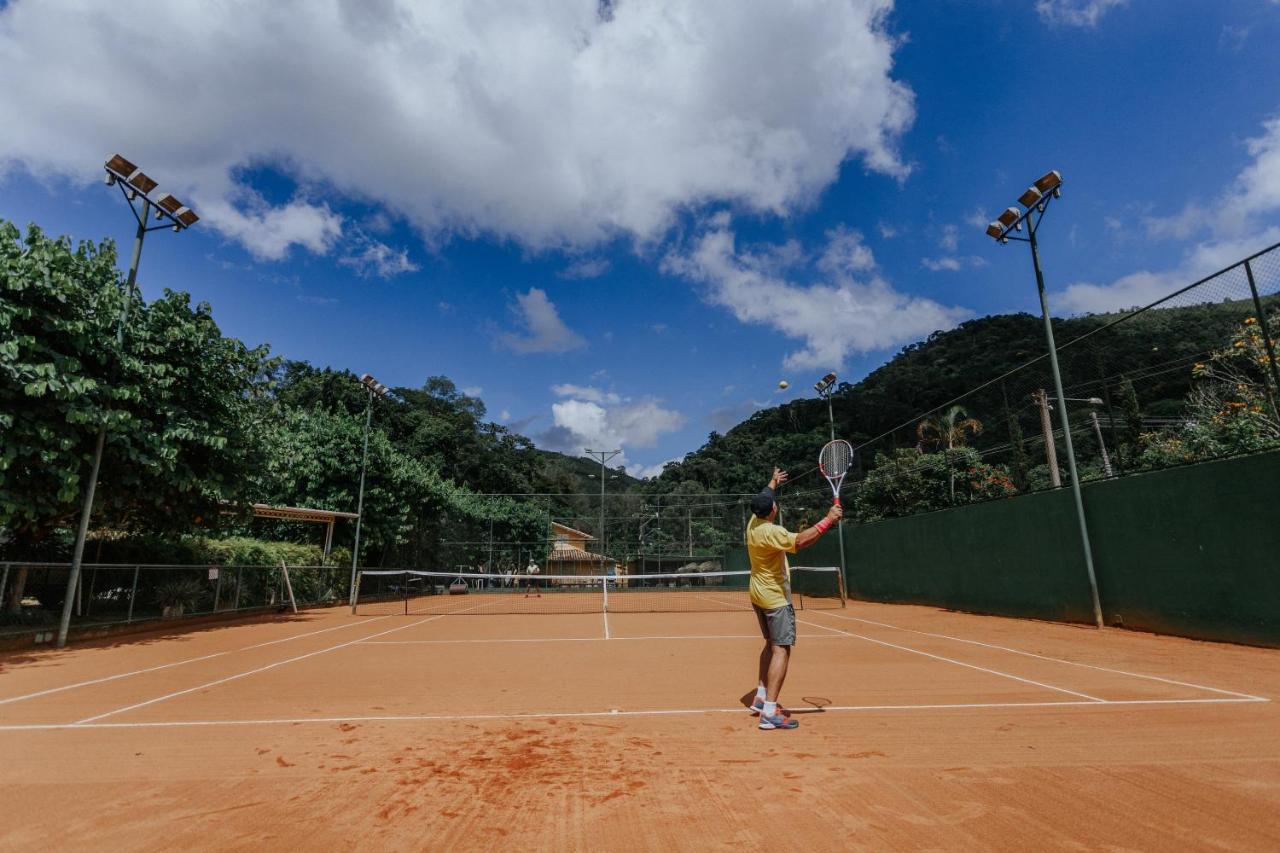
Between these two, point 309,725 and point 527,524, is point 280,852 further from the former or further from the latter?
point 527,524

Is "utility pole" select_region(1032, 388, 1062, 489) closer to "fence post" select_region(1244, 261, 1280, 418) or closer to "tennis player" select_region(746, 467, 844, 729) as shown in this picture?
"fence post" select_region(1244, 261, 1280, 418)

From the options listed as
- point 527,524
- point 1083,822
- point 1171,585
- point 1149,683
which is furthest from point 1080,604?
point 527,524

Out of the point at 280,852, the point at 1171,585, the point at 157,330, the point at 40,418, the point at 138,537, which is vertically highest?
the point at 157,330

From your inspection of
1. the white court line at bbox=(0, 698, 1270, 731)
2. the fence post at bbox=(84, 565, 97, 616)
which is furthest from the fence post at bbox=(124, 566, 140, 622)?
the white court line at bbox=(0, 698, 1270, 731)

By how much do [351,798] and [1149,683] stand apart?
22.8 ft

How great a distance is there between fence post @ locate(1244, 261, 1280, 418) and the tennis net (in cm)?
1322

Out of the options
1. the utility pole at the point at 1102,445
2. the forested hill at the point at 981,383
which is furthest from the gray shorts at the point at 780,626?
the utility pole at the point at 1102,445

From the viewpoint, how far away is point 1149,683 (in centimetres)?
630

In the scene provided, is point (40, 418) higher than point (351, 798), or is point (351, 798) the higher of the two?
point (40, 418)

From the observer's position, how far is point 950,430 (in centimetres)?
1897

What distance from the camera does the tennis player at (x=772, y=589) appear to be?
5.09 metres

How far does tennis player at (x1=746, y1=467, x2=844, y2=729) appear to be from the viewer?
5.09m

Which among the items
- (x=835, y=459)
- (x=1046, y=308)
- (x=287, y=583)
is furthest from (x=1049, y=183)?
(x=287, y=583)

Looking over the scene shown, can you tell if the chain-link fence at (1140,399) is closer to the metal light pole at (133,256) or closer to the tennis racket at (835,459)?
the tennis racket at (835,459)
